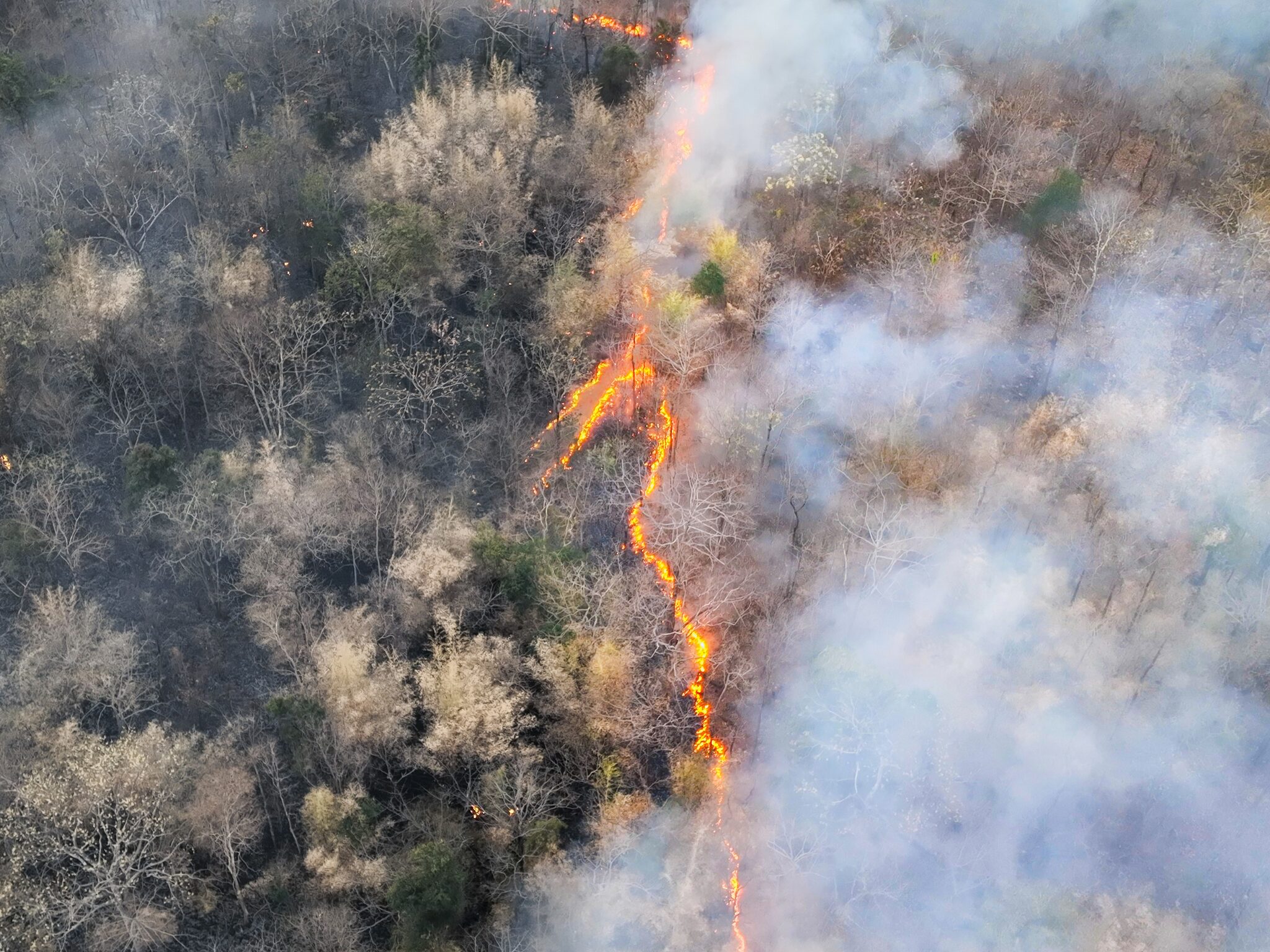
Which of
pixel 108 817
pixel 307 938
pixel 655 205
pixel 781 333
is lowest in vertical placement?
pixel 307 938

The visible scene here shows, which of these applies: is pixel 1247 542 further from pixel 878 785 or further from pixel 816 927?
pixel 816 927

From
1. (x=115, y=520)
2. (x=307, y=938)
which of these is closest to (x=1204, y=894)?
(x=307, y=938)

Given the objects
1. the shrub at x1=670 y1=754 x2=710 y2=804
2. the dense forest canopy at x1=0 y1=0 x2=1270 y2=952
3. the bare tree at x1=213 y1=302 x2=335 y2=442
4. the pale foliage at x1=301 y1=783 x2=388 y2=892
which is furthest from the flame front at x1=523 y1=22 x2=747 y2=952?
the pale foliage at x1=301 y1=783 x2=388 y2=892

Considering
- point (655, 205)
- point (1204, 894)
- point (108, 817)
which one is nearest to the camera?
point (108, 817)

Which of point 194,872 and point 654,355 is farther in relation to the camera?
point 654,355

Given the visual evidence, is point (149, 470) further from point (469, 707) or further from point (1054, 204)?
point (1054, 204)

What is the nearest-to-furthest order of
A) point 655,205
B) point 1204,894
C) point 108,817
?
point 108,817 < point 1204,894 < point 655,205

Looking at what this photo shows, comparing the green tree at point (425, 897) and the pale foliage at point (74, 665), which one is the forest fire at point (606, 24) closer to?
the pale foliage at point (74, 665)
